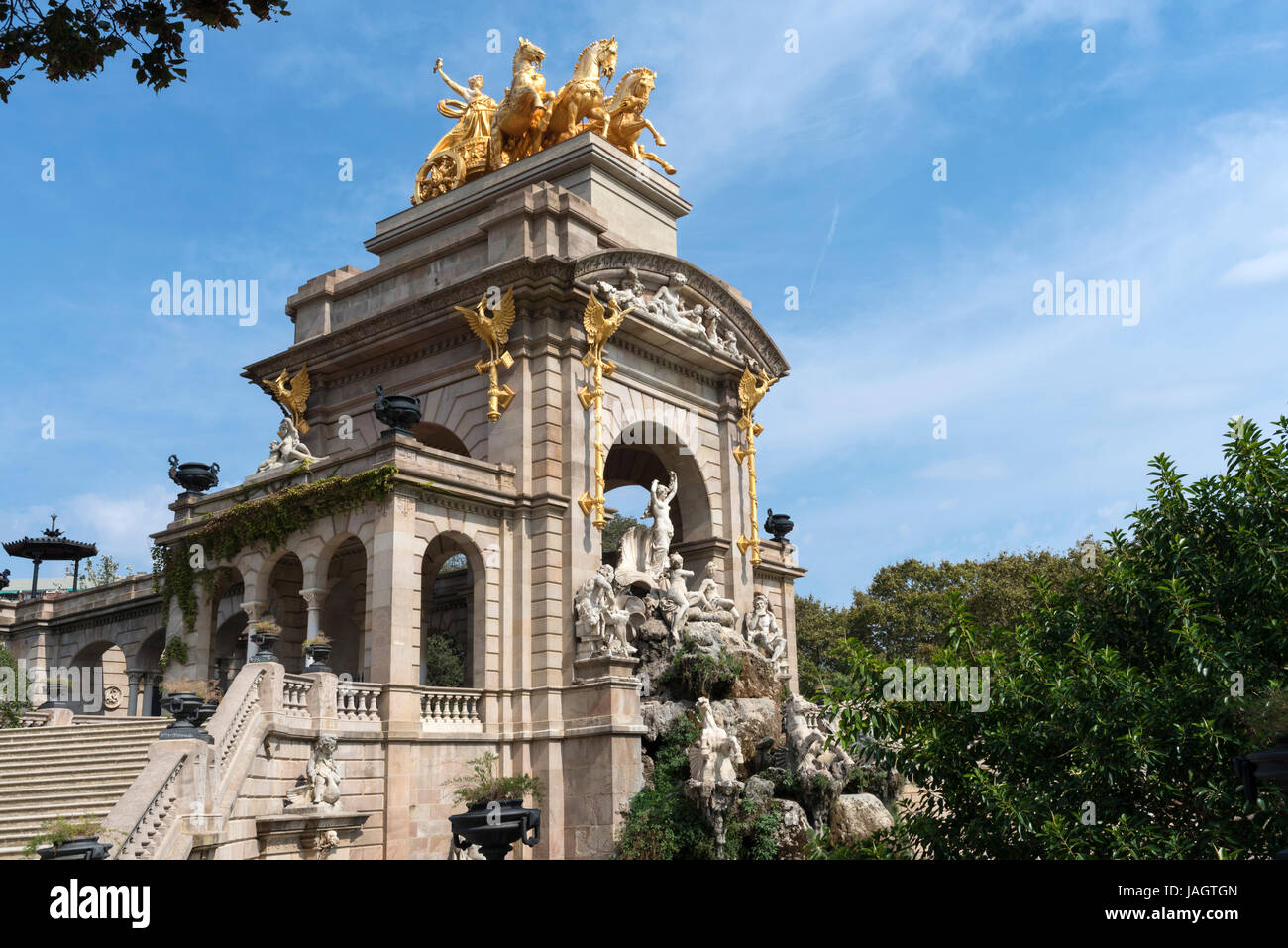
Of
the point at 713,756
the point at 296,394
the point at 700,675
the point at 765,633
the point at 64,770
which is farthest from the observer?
the point at 296,394

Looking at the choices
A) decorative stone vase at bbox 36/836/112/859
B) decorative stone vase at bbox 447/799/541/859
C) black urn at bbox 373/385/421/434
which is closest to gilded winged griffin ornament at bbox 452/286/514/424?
black urn at bbox 373/385/421/434

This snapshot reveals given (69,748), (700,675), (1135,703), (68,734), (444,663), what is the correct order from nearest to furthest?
(1135,703), (69,748), (68,734), (700,675), (444,663)

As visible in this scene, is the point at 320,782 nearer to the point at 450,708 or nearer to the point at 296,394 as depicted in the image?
the point at 450,708

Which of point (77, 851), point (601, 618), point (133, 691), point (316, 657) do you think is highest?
point (601, 618)

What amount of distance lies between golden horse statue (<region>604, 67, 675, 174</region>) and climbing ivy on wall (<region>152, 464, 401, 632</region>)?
16041 mm

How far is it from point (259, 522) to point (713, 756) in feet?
40.9

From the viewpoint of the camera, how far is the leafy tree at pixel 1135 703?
1330 centimetres

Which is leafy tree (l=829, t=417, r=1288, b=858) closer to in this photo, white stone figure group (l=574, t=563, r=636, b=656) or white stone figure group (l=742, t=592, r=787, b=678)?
white stone figure group (l=574, t=563, r=636, b=656)

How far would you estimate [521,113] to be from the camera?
120 feet

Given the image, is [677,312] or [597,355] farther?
[677,312]

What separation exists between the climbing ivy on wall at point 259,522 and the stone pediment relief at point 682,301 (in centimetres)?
812

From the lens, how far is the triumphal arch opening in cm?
2433

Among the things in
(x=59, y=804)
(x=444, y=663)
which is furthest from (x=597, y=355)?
(x=59, y=804)
